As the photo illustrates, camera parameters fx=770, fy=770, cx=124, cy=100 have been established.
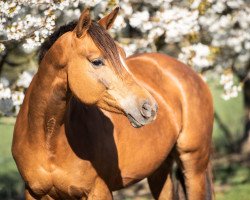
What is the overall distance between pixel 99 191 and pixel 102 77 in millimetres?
968

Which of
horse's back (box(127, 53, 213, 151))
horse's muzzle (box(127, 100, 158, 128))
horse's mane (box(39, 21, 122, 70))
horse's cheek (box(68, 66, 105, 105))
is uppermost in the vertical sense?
horse's mane (box(39, 21, 122, 70))

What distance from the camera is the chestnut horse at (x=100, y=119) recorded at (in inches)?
185

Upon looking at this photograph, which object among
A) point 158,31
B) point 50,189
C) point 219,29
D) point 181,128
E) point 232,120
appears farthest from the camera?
point 232,120

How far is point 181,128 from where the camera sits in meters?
6.46

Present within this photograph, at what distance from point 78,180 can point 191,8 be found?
3.67 m

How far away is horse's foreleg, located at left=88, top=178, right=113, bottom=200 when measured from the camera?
5.27 m

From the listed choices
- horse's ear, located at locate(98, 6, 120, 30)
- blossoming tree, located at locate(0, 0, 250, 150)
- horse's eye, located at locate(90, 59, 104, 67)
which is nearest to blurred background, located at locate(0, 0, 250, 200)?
blossoming tree, located at locate(0, 0, 250, 150)

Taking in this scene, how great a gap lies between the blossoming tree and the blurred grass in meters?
1.26

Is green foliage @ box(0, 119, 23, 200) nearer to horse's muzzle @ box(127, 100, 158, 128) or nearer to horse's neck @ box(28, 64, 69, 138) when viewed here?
horse's neck @ box(28, 64, 69, 138)

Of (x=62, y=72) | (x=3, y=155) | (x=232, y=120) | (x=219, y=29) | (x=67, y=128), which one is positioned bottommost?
(x=232, y=120)

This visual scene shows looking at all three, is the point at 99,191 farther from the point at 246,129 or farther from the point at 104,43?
the point at 246,129

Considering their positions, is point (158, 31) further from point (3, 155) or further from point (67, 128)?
point (3, 155)

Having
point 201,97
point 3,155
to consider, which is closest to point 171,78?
point 201,97

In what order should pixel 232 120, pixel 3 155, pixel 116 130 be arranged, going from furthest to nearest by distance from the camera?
pixel 232 120 < pixel 3 155 < pixel 116 130
